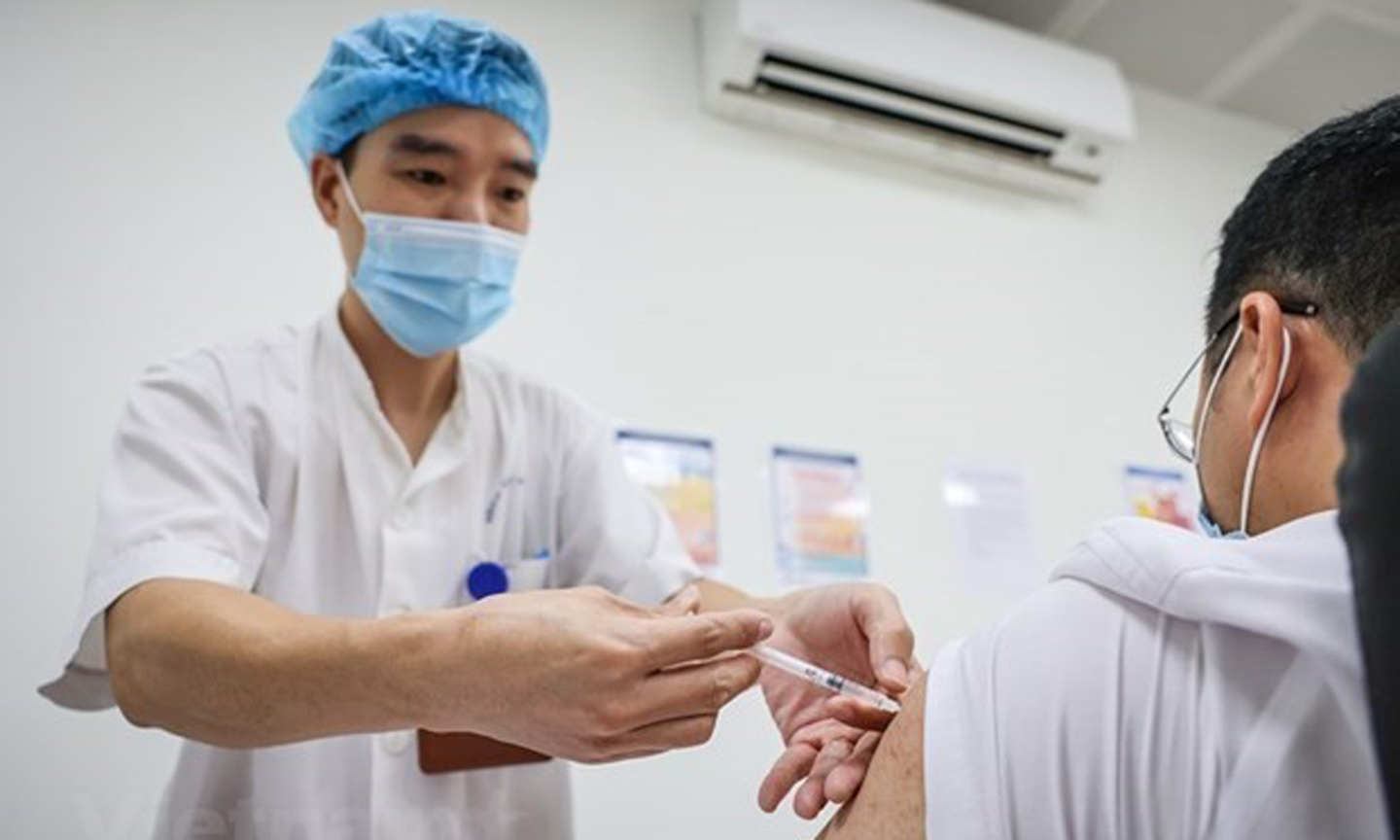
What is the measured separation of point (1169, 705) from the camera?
0.58 meters

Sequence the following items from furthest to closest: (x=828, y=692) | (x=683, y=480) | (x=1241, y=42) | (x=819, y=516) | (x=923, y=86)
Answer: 1. (x=1241, y=42)
2. (x=923, y=86)
3. (x=819, y=516)
4. (x=683, y=480)
5. (x=828, y=692)

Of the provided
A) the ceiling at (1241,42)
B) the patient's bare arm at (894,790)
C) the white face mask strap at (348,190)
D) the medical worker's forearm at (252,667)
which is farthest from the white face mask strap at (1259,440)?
the ceiling at (1241,42)

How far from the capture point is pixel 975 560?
82.0 inches

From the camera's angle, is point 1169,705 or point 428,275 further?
point 428,275

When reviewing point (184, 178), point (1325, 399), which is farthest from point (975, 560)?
point (184, 178)

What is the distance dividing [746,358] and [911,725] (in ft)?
4.51

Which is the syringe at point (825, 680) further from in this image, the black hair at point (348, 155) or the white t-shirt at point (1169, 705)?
the black hair at point (348, 155)

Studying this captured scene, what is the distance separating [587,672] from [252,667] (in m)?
0.31

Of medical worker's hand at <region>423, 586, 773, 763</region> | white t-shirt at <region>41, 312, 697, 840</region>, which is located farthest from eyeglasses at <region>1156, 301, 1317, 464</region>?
white t-shirt at <region>41, 312, 697, 840</region>

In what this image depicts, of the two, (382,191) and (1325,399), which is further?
(382,191)

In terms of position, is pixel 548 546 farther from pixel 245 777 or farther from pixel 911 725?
pixel 911 725

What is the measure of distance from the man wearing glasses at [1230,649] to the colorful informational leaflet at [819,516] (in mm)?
1144

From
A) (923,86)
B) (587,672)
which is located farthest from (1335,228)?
(923,86)

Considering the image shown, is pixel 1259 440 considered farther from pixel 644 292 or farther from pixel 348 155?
pixel 644 292
